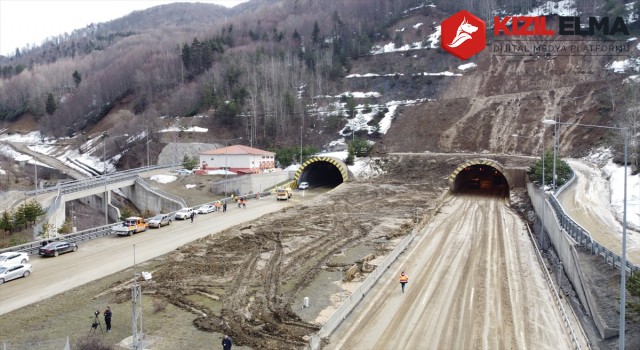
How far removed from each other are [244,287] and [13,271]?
1266 centimetres

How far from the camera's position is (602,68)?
83625 millimetres

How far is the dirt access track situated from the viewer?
17.8 meters

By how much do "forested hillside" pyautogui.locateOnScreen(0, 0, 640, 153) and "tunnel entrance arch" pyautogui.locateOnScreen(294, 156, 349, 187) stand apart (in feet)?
44.2

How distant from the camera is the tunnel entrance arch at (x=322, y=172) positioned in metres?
63.6

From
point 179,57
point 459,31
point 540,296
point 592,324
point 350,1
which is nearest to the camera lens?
point 592,324

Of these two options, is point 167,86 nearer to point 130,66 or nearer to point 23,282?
point 130,66

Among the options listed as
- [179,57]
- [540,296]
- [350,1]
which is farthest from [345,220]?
[350,1]

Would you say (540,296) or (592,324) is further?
(540,296)

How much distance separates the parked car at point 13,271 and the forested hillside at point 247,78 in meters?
63.4

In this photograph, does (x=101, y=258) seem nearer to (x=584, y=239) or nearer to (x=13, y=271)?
(x=13, y=271)

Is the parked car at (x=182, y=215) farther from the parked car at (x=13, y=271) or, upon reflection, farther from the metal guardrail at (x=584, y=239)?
the metal guardrail at (x=584, y=239)

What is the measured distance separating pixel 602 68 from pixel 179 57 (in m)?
115

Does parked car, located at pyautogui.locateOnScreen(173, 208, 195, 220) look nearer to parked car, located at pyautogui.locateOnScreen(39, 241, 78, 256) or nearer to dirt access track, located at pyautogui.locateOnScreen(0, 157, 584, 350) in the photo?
dirt access track, located at pyautogui.locateOnScreen(0, 157, 584, 350)

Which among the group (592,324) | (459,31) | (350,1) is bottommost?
(592,324)
